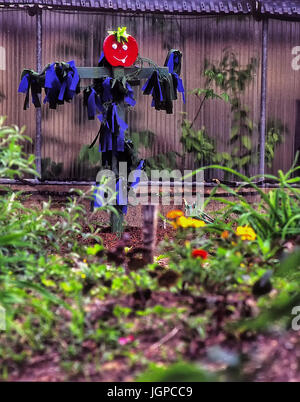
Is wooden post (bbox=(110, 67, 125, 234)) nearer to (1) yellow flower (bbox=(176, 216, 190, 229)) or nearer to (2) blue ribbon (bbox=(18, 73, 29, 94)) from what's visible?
(2) blue ribbon (bbox=(18, 73, 29, 94))

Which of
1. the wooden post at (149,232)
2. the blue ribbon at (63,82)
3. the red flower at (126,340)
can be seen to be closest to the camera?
the red flower at (126,340)

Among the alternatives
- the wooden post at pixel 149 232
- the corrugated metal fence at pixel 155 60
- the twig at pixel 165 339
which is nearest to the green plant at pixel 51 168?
the corrugated metal fence at pixel 155 60

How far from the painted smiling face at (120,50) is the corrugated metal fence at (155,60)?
4.68 ft

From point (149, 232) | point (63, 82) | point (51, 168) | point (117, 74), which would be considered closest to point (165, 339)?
point (149, 232)

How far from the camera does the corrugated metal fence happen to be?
7.26 m

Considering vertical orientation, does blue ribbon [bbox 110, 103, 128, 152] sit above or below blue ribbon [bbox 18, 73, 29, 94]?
below

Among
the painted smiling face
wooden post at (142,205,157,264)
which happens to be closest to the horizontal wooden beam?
the painted smiling face

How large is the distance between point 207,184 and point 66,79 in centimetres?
223

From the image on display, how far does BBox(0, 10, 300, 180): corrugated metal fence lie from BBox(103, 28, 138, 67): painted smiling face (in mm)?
1427

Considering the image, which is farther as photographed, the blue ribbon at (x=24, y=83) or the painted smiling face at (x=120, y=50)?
the blue ribbon at (x=24, y=83)

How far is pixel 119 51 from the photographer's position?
591 centimetres

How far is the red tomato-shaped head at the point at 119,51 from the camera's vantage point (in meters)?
5.89

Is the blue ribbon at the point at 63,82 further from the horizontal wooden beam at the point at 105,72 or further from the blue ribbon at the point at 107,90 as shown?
the blue ribbon at the point at 107,90
